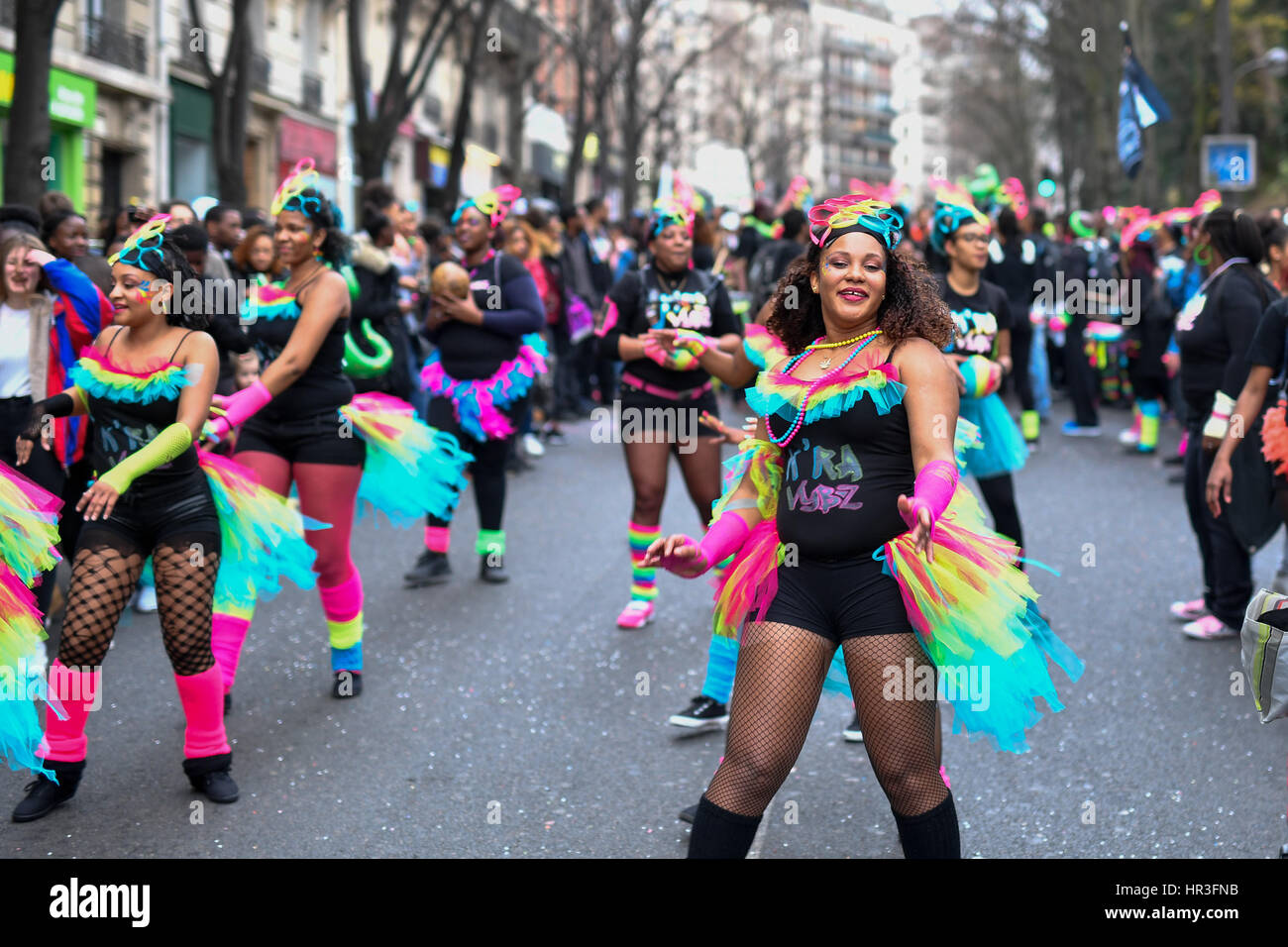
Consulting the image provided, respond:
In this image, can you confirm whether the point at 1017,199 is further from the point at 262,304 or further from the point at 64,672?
the point at 64,672

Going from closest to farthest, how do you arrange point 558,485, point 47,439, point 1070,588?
point 47,439 → point 1070,588 → point 558,485

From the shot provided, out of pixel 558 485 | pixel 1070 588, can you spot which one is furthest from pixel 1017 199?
pixel 1070 588

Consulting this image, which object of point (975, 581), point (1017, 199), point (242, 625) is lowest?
point (242, 625)

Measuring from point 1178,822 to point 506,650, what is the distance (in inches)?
131

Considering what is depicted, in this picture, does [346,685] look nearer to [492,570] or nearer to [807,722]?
[492,570]

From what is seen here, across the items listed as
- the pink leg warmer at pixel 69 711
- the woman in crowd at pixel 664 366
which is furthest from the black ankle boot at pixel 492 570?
the pink leg warmer at pixel 69 711

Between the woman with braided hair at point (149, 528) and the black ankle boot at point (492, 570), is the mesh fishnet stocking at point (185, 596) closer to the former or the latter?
the woman with braided hair at point (149, 528)

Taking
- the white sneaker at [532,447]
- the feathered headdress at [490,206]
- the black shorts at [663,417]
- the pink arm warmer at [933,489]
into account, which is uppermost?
the feathered headdress at [490,206]

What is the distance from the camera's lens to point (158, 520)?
4.84m

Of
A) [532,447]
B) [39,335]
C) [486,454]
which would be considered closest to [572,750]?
[39,335]

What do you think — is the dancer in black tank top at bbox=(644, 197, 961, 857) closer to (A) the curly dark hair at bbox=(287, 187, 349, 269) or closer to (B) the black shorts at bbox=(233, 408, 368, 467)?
(B) the black shorts at bbox=(233, 408, 368, 467)

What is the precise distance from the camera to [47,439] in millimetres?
5328

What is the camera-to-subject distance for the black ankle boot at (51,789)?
15.5 ft

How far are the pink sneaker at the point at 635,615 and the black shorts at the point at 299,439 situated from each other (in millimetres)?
1995
